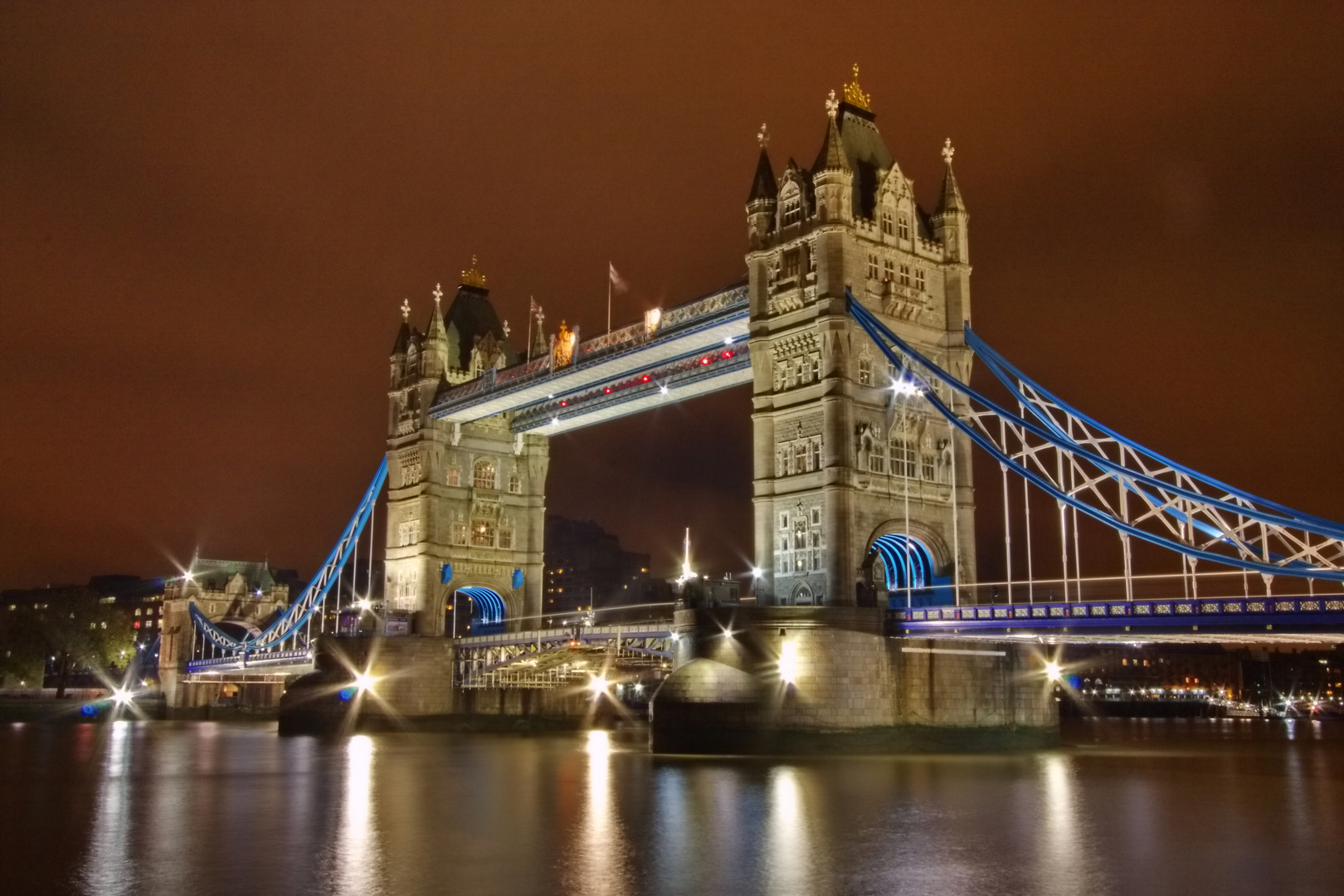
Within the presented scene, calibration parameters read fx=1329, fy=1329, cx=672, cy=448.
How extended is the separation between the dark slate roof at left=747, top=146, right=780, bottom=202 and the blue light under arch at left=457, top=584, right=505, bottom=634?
28.9 m

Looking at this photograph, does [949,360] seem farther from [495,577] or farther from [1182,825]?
[495,577]

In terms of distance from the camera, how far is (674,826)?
23.3 m

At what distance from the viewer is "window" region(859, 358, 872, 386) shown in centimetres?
4494

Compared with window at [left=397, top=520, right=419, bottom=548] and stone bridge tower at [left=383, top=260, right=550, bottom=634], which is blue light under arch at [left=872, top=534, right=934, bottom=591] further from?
window at [left=397, top=520, right=419, bottom=548]

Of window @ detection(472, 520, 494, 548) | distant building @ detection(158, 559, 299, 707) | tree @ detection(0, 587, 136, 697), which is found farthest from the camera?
distant building @ detection(158, 559, 299, 707)

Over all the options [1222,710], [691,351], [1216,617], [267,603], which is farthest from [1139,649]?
[1216,617]

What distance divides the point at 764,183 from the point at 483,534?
28.0 m

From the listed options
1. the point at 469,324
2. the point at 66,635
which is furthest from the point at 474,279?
the point at 66,635

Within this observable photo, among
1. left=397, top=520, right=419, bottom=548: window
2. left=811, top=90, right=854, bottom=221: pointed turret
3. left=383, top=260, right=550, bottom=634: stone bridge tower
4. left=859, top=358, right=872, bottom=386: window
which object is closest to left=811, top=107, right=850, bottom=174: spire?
left=811, top=90, right=854, bottom=221: pointed turret

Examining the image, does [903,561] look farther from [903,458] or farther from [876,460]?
[876,460]

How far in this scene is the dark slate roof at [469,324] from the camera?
70250mm

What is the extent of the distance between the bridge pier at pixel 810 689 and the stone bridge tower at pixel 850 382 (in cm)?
219

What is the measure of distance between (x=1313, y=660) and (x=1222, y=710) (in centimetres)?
3575

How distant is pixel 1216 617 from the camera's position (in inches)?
1334
